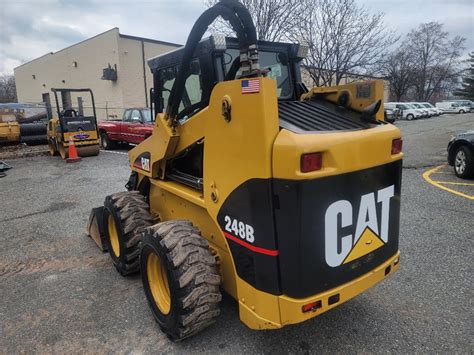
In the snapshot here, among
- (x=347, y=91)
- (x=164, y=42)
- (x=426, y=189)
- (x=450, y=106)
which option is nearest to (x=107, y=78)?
(x=164, y=42)

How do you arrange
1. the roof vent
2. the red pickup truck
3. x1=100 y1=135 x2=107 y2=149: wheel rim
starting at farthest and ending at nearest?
1. the roof vent
2. x1=100 y1=135 x2=107 y2=149: wheel rim
3. the red pickup truck

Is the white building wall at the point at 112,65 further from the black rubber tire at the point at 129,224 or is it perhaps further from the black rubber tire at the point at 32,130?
the black rubber tire at the point at 129,224

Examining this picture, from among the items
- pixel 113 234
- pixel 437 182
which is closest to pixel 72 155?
pixel 113 234

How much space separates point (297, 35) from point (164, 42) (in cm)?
1041

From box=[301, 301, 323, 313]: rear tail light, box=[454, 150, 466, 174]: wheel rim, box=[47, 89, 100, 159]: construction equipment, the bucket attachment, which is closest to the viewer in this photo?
box=[301, 301, 323, 313]: rear tail light

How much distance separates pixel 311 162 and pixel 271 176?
25 cm

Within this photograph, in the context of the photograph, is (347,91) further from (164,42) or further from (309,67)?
(164,42)

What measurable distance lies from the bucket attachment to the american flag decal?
3.03 m

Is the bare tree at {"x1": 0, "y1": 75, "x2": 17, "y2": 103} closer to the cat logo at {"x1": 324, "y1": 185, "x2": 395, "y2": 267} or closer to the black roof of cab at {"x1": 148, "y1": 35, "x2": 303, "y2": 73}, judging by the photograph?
the black roof of cab at {"x1": 148, "y1": 35, "x2": 303, "y2": 73}

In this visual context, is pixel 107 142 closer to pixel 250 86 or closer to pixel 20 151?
pixel 20 151

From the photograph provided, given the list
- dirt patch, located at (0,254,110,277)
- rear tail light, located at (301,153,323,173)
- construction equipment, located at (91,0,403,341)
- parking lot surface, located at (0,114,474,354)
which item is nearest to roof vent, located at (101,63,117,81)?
parking lot surface, located at (0,114,474,354)

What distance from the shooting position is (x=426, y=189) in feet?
22.8

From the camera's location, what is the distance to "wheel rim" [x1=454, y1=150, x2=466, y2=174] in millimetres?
Result: 7724

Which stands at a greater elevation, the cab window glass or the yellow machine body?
the cab window glass
